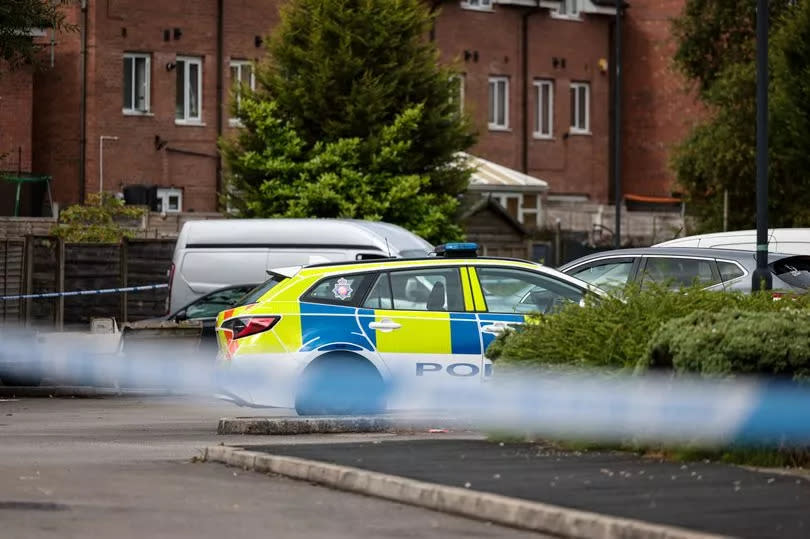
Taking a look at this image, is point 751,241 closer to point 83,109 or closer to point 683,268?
point 683,268

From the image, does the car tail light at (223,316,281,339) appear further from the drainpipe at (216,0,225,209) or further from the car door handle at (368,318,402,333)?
the drainpipe at (216,0,225,209)

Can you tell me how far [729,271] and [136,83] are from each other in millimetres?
27167

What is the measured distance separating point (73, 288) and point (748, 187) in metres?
19.9

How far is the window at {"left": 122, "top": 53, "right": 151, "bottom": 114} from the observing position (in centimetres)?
4353

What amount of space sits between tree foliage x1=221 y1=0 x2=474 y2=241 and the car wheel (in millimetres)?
17990

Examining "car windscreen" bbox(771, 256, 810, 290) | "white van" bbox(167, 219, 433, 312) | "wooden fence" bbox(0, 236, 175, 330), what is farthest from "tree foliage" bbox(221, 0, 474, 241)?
"car windscreen" bbox(771, 256, 810, 290)

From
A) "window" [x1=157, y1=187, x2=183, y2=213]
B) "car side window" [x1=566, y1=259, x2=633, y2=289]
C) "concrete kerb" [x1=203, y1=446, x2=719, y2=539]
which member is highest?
"window" [x1=157, y1=187, x2=183, y2=213]

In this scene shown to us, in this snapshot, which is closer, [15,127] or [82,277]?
[82,277]

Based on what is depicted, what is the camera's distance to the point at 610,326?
1273 centimetres

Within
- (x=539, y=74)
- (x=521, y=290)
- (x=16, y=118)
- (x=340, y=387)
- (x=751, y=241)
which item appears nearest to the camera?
(x=340, y=387)

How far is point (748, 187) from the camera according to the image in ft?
145

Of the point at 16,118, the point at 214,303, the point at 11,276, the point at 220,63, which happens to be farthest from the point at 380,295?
the point at 220,63

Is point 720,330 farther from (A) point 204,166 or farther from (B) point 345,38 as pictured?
(A) point 204,166

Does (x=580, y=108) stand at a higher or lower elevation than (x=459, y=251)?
higher
